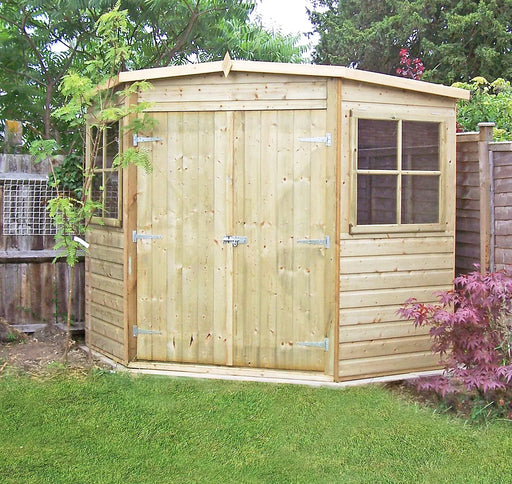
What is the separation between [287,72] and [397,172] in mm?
1189

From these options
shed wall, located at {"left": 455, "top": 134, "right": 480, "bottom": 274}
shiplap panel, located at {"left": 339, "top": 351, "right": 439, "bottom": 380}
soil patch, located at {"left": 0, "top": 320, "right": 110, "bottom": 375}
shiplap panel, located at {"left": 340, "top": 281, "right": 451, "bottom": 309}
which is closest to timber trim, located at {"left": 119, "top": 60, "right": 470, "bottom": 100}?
shed wall, located at {"left": 455, "top": 134, "right": 480, "bottom": 274}

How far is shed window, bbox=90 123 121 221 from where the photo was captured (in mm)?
6039

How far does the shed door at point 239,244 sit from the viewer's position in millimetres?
5559

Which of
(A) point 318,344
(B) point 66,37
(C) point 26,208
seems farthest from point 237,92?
(B) point 66,37

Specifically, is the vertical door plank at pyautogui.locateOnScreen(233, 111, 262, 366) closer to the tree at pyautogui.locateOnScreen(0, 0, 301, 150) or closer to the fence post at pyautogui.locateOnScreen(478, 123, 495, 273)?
the fence post at pyautogui.locateOnScreen(478, 123, 495, 273)

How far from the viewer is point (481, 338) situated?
16.0 feet

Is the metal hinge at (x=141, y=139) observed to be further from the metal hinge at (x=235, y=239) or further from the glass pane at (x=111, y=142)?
the metal hinge at (x=235, y=239)

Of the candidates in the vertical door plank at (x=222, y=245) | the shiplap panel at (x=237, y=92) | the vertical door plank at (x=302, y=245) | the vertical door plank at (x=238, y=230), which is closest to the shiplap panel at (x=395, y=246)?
the vertical door plank at (x=302, y=245)

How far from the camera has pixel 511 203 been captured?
604 centimetres

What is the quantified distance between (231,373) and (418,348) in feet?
5.12

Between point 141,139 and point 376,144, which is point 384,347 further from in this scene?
point 141,139

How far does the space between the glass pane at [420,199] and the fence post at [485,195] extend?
1.80ft

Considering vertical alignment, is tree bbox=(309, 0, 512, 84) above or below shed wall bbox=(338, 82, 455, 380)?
above

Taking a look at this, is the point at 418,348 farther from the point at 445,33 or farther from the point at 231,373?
the point at 445,33
